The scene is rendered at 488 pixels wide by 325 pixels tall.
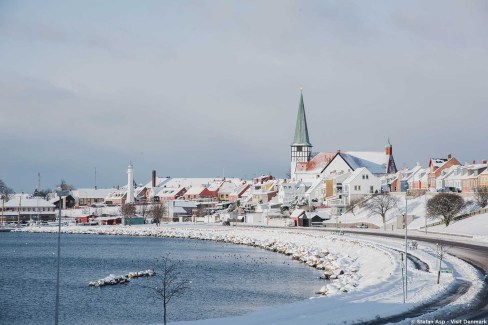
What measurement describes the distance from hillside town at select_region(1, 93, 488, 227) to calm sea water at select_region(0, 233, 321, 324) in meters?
26.3

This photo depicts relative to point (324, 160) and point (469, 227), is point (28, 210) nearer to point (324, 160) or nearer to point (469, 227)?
point (324, 160)

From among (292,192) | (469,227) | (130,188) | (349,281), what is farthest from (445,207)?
(130,188)

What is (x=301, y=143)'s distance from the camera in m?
149

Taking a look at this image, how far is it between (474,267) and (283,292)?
33.5 ft

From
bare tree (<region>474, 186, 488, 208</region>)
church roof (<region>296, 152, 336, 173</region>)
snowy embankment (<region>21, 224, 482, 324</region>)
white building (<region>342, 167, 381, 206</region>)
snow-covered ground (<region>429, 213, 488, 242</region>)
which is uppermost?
church roof (<region>296, 152, 336, 173</region>)

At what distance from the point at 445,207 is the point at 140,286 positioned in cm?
4001

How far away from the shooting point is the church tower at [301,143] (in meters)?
149

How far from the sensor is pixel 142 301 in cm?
3741

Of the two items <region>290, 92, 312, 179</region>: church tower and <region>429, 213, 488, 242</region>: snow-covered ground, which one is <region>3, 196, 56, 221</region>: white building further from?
<region>429, 213, 488, 242</region>: snow-covered ground

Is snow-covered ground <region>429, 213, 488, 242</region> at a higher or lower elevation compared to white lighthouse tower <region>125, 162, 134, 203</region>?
lower

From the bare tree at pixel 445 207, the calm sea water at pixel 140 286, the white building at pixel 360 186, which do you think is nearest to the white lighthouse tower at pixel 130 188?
the white building at pixel 360 186

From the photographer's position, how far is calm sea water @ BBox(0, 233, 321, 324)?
33.9 m

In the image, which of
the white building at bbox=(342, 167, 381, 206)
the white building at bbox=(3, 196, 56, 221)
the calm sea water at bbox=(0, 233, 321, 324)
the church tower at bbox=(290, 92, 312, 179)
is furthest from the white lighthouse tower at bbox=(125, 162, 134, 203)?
the calm sea water at bbox=(0, 233, 321, 324)

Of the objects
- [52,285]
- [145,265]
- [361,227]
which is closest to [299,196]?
[361,227]
